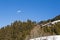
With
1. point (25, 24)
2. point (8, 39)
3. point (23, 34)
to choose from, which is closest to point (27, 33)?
point (23, 34)

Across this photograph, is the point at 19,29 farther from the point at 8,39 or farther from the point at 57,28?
the point at 57,28

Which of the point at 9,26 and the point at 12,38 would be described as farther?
the point at 9,26

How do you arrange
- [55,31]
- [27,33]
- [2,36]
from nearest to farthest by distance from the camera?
[55,31] → [27,33] → [2,36]

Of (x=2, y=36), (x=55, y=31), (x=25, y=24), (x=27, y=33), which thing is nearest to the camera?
(x=55, y=31)

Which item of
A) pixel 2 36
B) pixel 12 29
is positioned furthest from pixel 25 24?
pixel 2 36

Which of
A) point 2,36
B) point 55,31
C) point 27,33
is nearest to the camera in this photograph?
point 55,31

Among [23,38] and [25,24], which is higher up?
[25,24]

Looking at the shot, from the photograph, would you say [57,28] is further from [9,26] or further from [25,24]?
A: [9,26]

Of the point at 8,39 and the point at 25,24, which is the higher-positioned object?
the point at 25,24

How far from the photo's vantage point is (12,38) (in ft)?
213

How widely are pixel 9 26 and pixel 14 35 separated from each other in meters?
12.0

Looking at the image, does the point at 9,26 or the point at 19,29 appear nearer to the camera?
the point at 19,29

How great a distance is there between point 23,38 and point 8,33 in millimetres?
9637

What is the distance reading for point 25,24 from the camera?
242 ft
